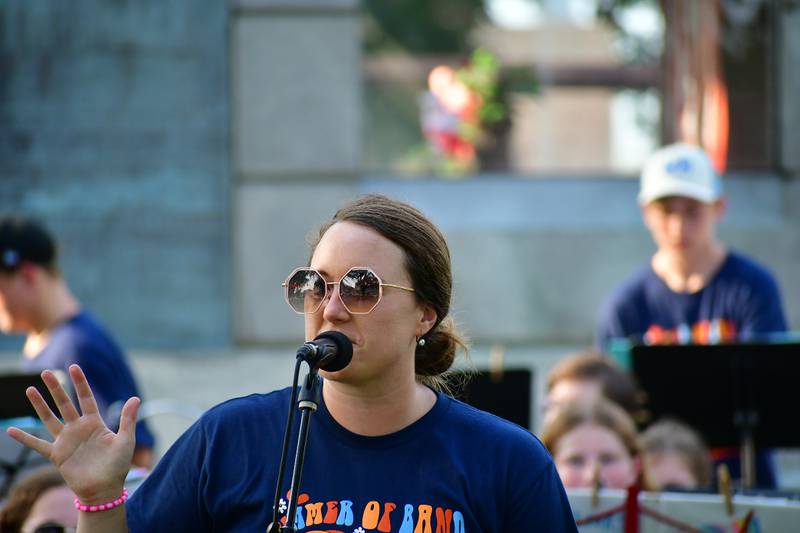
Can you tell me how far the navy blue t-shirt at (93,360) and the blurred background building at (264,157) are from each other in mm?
3937

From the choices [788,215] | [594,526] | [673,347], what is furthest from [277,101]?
[594,526]

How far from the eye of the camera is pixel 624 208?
9781mm

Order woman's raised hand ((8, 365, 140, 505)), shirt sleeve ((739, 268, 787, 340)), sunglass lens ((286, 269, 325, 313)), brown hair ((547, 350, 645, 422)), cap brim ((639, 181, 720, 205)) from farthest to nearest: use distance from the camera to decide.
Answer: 1. cap brim ((639, 181, 720, 205))
2. shirt sleeve ((739, 268, 787, 340))
3. brown hair ((547, 350, 645, 422))
4. sunglass lens ((286, 269, 325, 313))
5. woman's raised hand ((8, 365, 140, 505))

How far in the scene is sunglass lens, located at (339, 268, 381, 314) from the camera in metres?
2.77

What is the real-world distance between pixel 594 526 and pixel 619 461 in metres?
1.28

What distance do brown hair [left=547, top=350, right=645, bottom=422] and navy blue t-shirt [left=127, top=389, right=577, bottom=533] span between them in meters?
2.71

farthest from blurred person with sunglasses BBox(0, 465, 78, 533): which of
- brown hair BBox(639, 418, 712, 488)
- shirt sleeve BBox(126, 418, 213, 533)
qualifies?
brown hair BBox(639, 418, 712, 488)

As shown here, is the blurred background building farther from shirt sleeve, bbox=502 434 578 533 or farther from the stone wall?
shirt sleeve, bbox=502 434 578 533

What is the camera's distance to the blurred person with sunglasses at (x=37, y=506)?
4094 millimetres

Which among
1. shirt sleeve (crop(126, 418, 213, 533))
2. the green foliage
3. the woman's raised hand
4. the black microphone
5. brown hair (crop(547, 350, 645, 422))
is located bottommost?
brown hair (crop(547, 350, 645, 422))

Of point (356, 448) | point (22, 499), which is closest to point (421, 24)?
point (22, 499)

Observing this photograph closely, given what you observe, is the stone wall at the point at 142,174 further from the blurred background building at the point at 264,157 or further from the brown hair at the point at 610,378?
the brown hair at the point at 610,378

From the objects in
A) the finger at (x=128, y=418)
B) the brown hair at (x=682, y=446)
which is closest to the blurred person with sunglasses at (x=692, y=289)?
the brown hair at (x=682, y=446)

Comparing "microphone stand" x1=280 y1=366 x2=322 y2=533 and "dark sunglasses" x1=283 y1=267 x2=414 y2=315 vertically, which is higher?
"dark sunglasses" x1=283 y1=267 x2=414 y2=315
